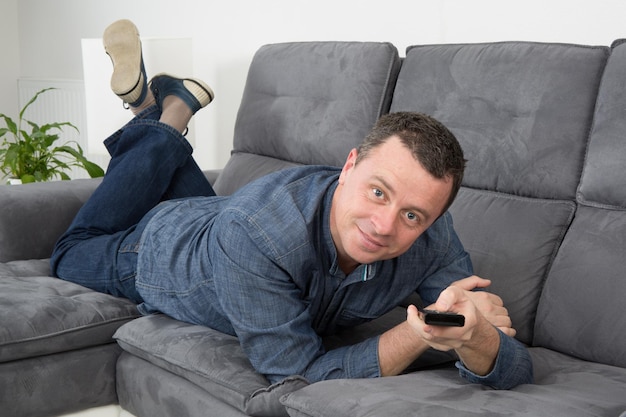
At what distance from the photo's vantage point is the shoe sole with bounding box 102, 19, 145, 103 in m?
2.53

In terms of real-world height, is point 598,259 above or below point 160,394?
above

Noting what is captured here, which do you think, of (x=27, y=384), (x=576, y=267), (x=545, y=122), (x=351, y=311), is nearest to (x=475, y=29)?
(x=545, y=122)

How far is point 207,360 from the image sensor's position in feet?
5.31

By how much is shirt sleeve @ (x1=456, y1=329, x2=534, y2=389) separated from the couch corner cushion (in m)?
0.29

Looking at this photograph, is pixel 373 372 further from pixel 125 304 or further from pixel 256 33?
pixel 256 33

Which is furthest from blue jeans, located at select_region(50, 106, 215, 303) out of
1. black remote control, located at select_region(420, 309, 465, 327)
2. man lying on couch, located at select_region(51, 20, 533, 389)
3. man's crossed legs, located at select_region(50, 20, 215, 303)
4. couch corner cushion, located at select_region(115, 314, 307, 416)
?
black remote control, located at select_region(420, 309, 465, 327)

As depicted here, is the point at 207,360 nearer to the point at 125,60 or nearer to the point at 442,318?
the point at 442,318

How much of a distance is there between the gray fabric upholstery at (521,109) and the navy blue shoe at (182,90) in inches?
29.8

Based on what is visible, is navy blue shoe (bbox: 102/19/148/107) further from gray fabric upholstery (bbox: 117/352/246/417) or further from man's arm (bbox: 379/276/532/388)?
man's arm (bbox: 379/276/532/388)

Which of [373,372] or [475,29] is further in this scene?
[475,29]

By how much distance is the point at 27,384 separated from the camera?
1.86 metres

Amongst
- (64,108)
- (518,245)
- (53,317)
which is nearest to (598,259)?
(518,245)

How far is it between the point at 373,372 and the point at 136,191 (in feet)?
3.30

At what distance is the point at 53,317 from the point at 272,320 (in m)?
0.63
